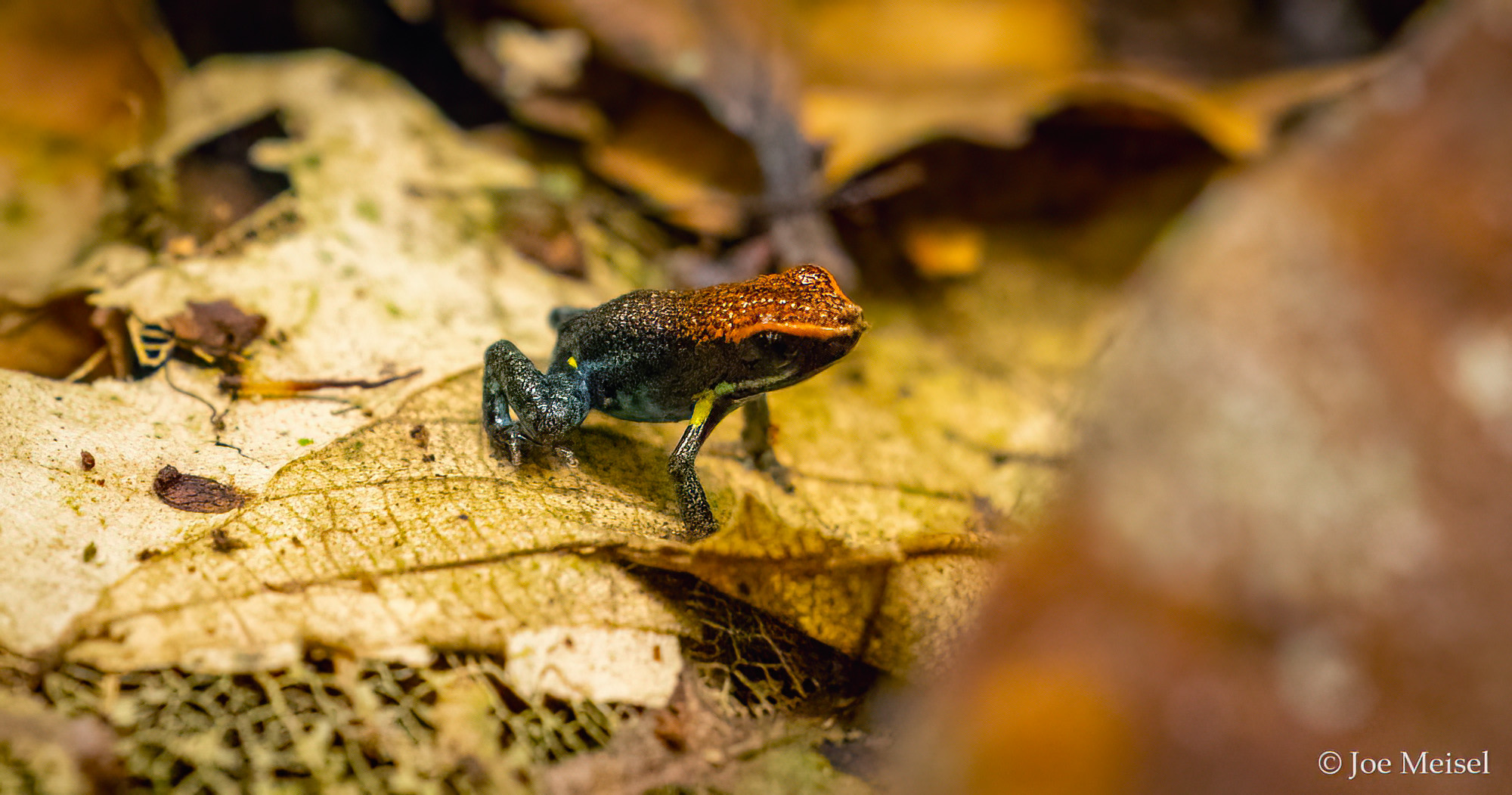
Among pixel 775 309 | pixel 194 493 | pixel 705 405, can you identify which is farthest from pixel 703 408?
pixel 194 493

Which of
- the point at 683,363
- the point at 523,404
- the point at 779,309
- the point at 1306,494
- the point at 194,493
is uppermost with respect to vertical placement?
the point at 1306,494

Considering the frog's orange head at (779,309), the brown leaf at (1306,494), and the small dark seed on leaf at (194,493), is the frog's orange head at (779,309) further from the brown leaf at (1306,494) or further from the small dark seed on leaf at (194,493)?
the brown leaf at (1306,494)

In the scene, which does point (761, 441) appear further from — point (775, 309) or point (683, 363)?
point (775, 309)

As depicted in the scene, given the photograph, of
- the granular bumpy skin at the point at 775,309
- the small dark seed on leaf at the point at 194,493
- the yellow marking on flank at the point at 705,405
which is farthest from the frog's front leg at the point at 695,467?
the small dark seed on leaf at the point at 194,493

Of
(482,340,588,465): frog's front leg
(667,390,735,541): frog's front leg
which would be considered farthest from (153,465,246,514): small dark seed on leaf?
(667,390,735,541): frog's front leg

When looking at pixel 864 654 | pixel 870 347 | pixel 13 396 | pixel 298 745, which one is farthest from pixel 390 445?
pixel 870 347

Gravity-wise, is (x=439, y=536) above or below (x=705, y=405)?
below

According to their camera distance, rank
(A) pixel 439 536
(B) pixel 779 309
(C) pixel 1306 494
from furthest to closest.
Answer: (C) pixel 1306 494
(B) pixel 779 309
(A) pixel 439 536
